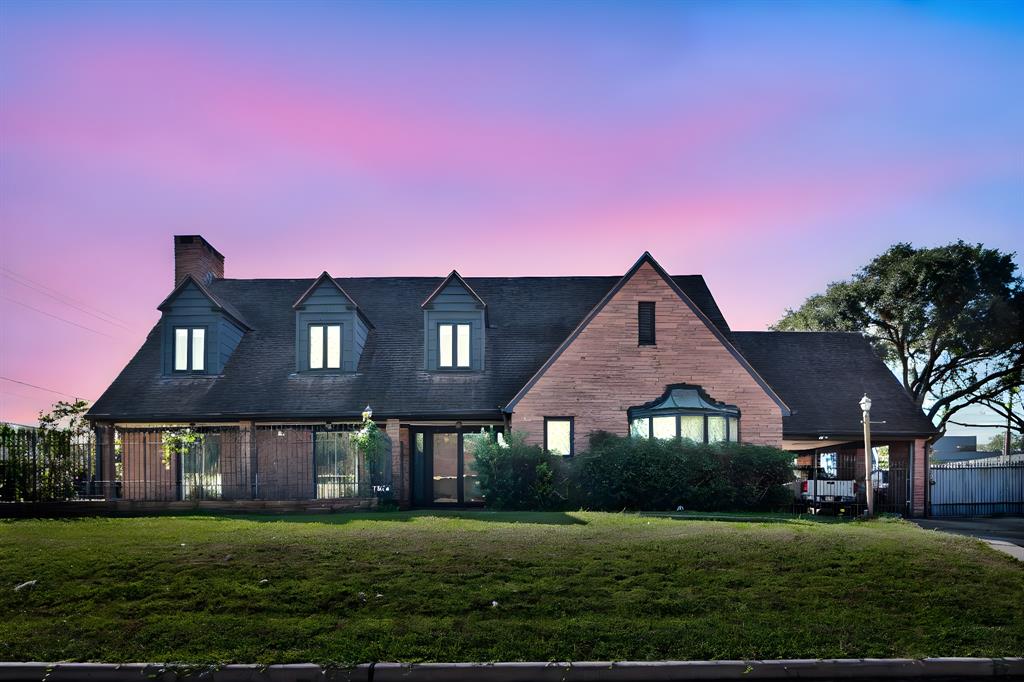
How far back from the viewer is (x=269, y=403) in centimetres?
2850

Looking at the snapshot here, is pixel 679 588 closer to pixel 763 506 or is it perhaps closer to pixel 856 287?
pixel 763 506

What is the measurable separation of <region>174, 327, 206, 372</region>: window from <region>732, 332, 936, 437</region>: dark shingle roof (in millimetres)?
18115

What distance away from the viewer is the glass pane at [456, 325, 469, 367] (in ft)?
97.5

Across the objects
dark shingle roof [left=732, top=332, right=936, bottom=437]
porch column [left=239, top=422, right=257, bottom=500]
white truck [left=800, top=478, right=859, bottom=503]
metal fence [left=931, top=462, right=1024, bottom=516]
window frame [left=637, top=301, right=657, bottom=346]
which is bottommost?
metal fence [left=931, top=462, right=1024, bottom=516]

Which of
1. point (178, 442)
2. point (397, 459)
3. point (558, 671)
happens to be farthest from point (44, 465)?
point (558, 671)

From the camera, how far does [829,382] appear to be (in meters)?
31.8

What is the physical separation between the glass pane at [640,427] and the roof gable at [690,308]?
301 cm

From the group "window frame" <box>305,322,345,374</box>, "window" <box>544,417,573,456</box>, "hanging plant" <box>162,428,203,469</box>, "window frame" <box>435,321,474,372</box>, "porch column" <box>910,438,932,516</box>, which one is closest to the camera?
"hanging plant" <box>162,428,203,469</box>

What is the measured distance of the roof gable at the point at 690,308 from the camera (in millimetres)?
27312

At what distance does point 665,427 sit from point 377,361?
963 cm

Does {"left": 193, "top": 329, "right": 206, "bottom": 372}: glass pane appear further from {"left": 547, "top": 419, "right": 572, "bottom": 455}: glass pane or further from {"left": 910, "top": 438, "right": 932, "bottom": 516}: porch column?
{"left": 910, "top": 438, "right": 932, "bottom": 516}: porch column

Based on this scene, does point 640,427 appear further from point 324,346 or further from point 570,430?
point 324,346

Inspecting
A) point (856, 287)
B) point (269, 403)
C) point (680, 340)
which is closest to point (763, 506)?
point (680, 340)

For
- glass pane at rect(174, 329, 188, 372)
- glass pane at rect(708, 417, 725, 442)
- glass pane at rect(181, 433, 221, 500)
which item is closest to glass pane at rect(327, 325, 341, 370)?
glass pane at rect(181, 433, 221, 500)
